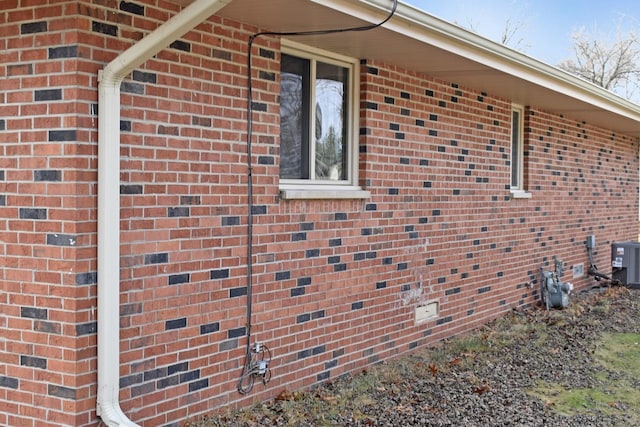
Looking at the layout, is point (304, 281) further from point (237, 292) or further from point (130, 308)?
point (130, 308)

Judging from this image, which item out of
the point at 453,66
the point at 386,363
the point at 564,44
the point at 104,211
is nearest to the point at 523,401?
the point at 386,363

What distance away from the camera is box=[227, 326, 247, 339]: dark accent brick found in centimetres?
509

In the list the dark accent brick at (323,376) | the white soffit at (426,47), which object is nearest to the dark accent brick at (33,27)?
the white soffit at (426,47)

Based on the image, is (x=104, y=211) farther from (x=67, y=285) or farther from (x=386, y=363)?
(x=386, y=363)

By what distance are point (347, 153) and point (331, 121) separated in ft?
1.14

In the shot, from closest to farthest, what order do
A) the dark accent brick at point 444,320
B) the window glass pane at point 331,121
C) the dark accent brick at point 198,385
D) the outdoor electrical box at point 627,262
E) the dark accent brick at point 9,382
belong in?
the dark accent brick at point 9,382, the dark accent brick at point 198,385, the window glass pane at point 331,121, the dark accent brick at point 444,320, the outdoor electrical box at point 627,262

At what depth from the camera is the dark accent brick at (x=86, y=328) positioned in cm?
397

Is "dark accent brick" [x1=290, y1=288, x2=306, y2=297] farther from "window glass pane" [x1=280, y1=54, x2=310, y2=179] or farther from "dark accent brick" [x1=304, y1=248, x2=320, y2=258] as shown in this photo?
"window glass pane" [x1=280, y1=54, x2=310, y2=179]

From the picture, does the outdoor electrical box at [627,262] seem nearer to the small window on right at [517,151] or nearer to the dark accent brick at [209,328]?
the small window on right at [517,151]

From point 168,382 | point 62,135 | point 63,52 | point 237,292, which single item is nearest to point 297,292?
point 237,292

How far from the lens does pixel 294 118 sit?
5.95 metres

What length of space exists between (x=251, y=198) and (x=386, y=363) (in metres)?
2.55

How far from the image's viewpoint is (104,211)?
4.00m

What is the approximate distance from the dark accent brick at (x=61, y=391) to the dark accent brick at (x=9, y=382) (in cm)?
28
